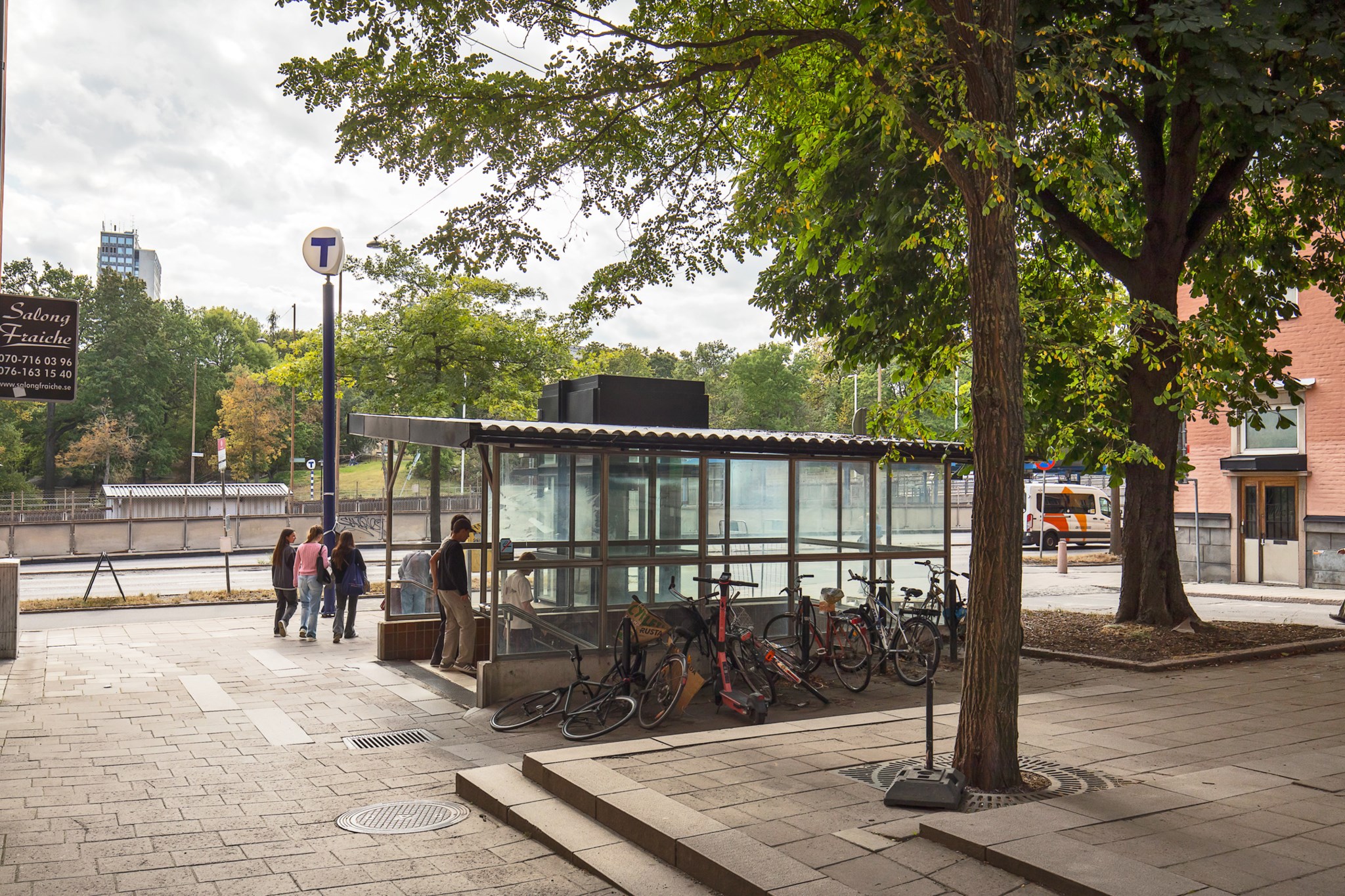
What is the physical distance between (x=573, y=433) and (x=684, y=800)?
4889 millimetres

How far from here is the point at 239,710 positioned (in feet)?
32.1

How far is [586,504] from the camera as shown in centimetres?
1154

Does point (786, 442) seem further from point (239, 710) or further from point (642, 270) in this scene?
point (239, 710)

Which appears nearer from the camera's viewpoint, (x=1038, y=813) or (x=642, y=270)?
(x=1038, y=813)

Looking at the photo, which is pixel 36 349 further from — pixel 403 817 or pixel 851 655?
pixel 851 655

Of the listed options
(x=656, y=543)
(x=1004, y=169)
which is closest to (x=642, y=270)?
(x=656, y=543)

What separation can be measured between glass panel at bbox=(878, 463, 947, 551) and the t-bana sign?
9493 millimetres

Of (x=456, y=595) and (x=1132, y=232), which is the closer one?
(x=456, y=595)

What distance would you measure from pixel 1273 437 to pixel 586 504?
699 inches

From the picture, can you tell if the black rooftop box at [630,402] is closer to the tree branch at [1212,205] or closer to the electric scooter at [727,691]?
the electric scooter at [727,691]

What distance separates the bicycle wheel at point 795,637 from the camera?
10.9 metres

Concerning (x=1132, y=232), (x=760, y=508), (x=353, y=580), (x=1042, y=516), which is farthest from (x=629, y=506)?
(x=1042, y=516)

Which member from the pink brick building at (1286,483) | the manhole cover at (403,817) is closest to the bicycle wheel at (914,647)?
the manhole cover at (403,817)

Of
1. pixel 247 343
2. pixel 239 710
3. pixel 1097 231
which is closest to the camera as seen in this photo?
pixel 239 710
